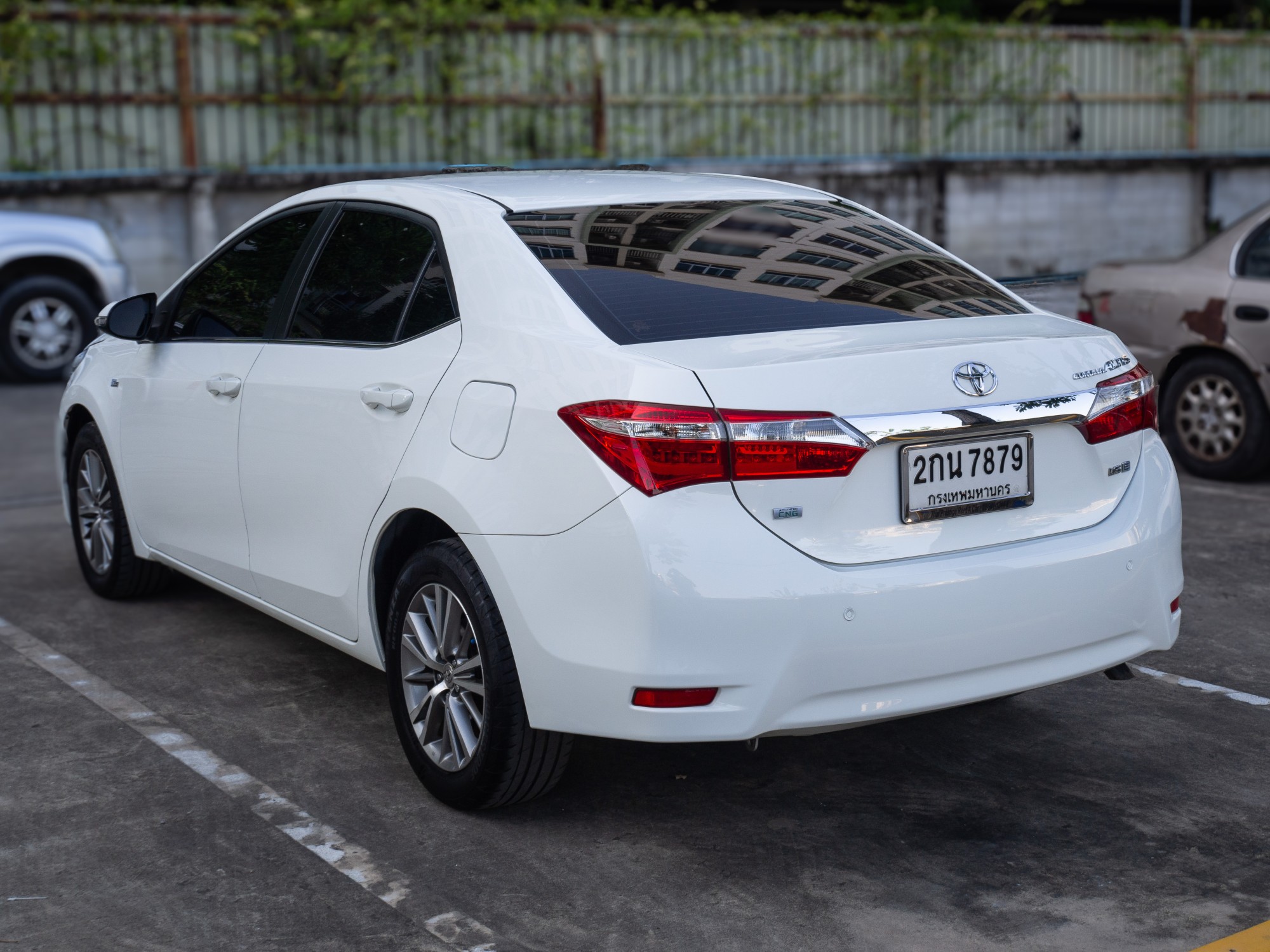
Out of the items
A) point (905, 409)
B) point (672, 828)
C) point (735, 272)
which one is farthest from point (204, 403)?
point (905, 409)

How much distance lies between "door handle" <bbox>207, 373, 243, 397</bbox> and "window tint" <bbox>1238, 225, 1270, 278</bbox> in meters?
5.26

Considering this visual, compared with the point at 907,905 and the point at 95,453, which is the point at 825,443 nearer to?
the point at 907,905

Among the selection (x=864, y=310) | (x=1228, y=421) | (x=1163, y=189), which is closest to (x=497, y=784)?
(x=864, y=310)

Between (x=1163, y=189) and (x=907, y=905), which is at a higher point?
(x=1163, y=189)

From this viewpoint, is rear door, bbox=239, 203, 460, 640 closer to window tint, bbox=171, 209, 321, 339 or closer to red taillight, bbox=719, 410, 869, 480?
window tint, bbox=171, 209, 321, 339

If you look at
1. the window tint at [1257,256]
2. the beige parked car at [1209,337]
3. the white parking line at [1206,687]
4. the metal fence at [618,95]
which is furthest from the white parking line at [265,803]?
the metal fence at [618,95]

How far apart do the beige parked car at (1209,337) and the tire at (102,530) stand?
506cm

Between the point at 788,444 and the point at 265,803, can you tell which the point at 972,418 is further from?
the point at 265,803

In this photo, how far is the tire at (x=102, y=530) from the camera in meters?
5.58

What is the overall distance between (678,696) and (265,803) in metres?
1.25

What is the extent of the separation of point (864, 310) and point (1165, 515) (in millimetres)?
906

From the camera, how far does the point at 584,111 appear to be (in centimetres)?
1664

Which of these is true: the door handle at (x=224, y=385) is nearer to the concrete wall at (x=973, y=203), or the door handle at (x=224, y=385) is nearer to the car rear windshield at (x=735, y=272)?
the car rear windshield at (x=735, y=272)

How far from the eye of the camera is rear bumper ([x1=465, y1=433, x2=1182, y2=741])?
125 inches
